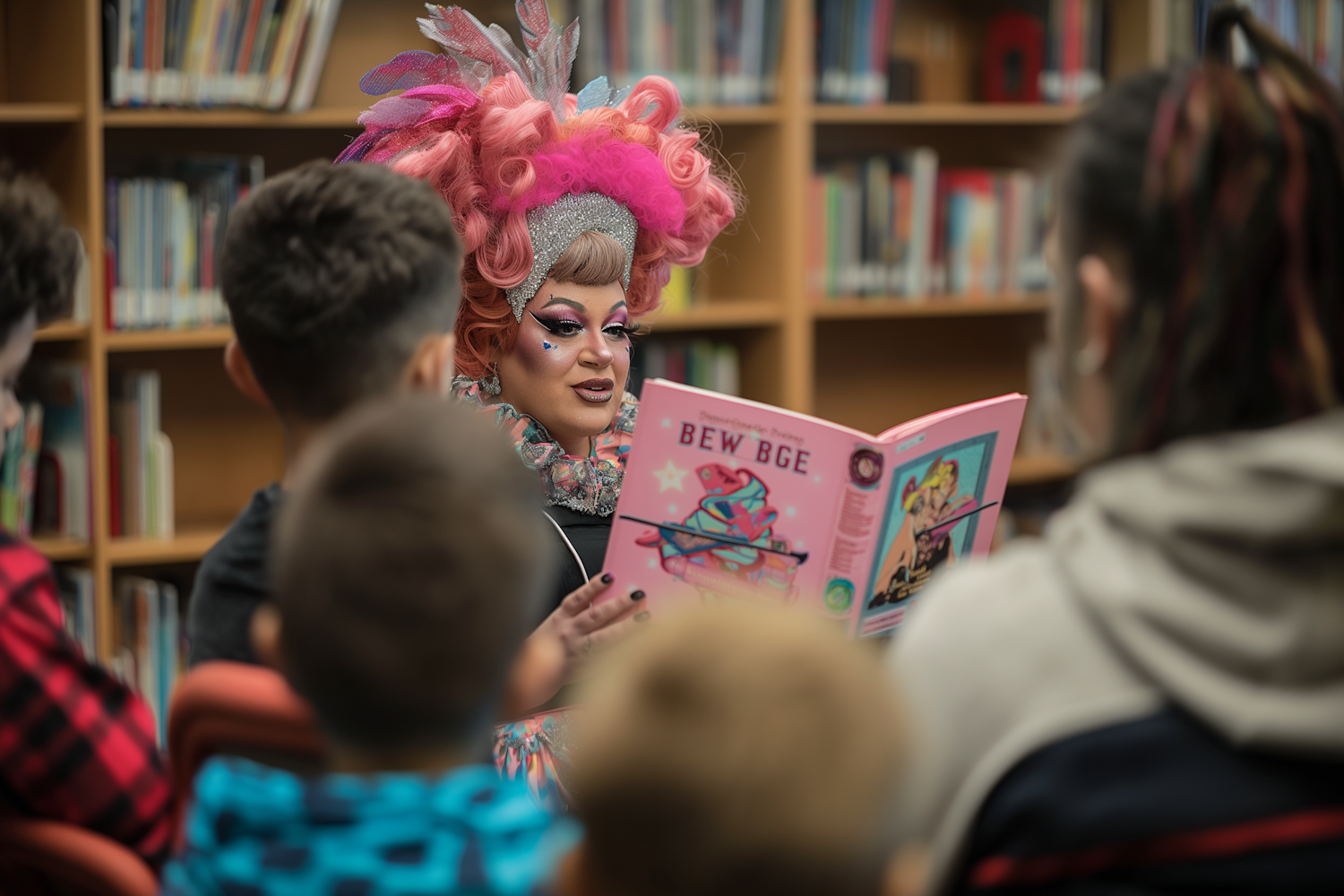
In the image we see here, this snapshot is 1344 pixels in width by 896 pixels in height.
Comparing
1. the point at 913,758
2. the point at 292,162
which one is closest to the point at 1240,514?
the point at 913,758

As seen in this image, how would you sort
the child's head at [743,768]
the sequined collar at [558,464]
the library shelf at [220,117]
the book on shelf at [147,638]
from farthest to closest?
the book on shelf at [147,638]
the library shelf at [220,117]
the sequined collar at [558,464]
the child's head at [743,768]

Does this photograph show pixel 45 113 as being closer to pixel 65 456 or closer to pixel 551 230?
pixel 65 456

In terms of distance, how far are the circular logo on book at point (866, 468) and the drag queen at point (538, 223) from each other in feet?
1.36

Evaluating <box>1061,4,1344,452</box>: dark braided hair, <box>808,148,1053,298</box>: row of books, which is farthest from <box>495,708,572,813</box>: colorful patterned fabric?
<box>808,148,1053,298</box>: row of books

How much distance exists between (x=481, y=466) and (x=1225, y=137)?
50cm

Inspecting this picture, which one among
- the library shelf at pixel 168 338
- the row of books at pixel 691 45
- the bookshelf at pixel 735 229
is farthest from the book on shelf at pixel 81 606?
the row of books at pixel 691 45

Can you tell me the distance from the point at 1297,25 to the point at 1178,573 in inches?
131

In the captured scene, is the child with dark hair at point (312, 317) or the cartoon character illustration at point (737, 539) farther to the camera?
the cartoon character illustration at point (737, 539)

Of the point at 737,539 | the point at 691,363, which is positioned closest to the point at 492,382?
the point at 737,539

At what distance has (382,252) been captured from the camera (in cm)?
113

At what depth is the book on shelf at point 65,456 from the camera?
2559 millimetres

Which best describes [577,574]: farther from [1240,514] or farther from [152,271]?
[152,271]

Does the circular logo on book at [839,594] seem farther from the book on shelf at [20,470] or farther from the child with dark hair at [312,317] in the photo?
the book on shelf at [20,470]

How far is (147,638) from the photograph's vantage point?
8.80ft
